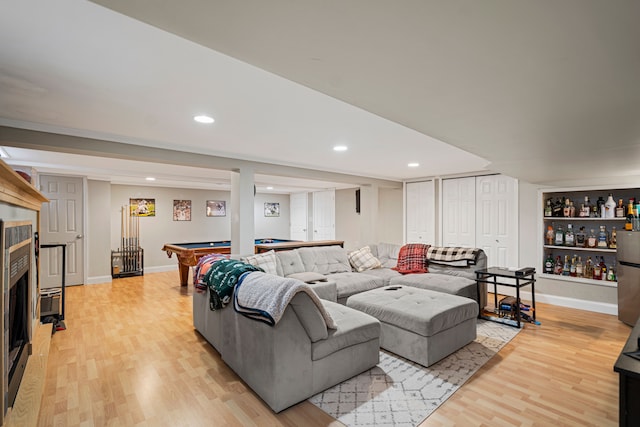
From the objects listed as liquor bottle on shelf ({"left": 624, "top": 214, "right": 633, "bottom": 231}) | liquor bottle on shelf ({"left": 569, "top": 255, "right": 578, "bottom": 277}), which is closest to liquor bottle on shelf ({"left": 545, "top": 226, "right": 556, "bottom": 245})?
liquor bottle on shelf ({"left": 569, "top": 255, "right": 578, "bottom": 277})

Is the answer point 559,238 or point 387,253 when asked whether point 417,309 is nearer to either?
point 387,253

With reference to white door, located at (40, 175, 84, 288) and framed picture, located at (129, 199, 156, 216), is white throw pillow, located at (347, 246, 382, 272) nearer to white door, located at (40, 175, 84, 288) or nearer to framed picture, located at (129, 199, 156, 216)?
white door, located at (40, 175, 84, 288)

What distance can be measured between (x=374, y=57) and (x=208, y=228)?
841 cm

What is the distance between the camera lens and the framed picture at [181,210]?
8133 millimetres

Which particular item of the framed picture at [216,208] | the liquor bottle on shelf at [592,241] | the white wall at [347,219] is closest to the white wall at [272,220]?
the framed picture at [216,208]

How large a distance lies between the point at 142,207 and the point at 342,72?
795cm

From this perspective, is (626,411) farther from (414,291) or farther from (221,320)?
(221,320)

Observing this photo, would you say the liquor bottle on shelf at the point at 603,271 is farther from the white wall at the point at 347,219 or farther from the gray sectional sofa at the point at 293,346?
the white wall at the point at 347,219

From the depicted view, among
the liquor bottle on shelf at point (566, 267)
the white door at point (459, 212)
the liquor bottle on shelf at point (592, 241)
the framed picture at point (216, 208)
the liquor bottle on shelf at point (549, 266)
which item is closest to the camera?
the liquor bottle on shelf at point (592, 241)

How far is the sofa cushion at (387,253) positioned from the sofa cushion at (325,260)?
64 centimetres

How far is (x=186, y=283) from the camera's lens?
601cm

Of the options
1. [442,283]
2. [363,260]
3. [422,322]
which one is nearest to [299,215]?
[363,260]

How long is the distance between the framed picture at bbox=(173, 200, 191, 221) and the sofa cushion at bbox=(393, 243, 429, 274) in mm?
5875

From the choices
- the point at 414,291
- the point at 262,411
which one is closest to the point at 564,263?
the point at 414,291
